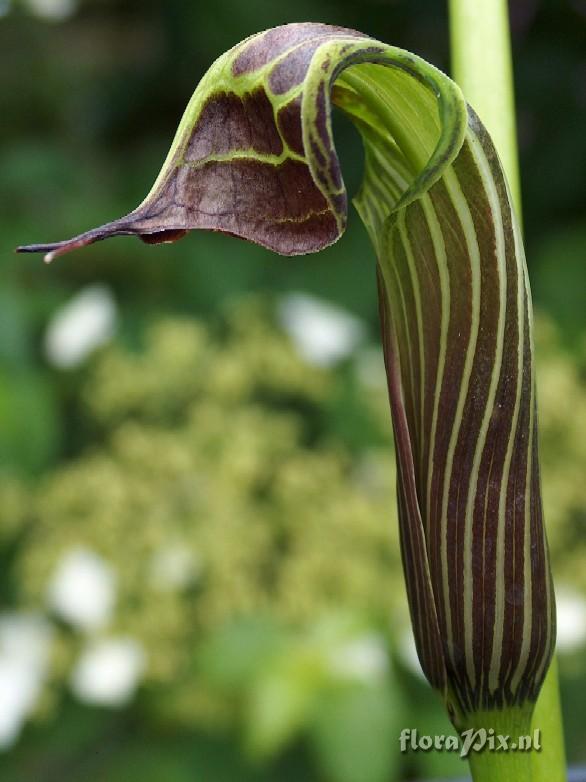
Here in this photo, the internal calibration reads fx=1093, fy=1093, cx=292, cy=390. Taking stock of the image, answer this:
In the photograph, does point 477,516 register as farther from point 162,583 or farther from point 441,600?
point 162,583

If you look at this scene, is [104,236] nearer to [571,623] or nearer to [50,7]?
[571,623]

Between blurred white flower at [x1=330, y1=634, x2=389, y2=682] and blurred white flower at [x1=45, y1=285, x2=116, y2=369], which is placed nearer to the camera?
blurred white flower at [x1=330, y1=634, x2=389, y2=682]

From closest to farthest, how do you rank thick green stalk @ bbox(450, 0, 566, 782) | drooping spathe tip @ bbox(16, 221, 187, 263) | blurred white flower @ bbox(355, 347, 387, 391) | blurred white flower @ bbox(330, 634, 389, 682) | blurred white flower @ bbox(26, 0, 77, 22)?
1. drooping spathe tip @ bbox(16, 221, 187, 263)
2. thick green stalk @ bbox(450, 0, 566, 782)
3. blurred white flower @ bbox(330, 634, 389, 682)
4. blurred white flower @ bbox(355, 347, 387, 391)
5. blurred white flower @ bbox(26, 0, 77, 22)

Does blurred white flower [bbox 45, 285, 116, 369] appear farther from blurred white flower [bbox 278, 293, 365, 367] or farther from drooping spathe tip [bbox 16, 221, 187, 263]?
drooping spathe tip [bbox 16, 221, 187, 263]

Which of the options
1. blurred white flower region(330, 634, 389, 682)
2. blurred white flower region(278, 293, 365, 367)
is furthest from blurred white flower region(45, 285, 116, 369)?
blurred white flower region(330, 634, 389, 682)

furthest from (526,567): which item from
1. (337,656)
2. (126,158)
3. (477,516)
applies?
(126,158)

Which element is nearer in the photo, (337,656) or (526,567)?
(526,567)

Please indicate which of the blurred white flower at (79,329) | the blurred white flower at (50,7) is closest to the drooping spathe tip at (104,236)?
the blurred white flower at (79,329)

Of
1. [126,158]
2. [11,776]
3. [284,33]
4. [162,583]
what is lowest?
[11,776]
